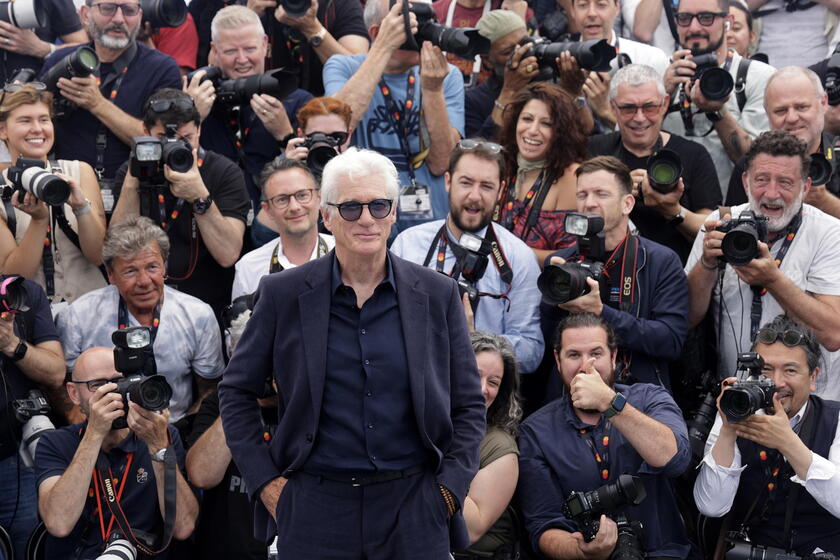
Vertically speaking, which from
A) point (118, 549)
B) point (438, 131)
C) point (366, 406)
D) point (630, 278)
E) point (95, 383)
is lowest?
point (118, 549)

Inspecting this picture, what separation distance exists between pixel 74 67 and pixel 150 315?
142 centimetres

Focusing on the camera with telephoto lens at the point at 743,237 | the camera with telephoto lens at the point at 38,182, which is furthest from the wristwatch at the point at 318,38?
the camera with telephoto lens at the point at 743,237

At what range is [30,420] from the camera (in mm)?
5418

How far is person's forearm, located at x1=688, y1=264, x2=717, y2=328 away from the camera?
5.54 m

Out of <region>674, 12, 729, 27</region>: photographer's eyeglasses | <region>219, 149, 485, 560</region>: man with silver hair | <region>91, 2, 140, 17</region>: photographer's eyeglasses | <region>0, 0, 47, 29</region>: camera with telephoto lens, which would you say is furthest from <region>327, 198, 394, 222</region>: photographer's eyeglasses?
<region>0, 0, 47, 29</region>: camera with telephoto lens

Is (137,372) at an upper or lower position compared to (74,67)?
lower

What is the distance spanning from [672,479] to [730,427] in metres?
0.44

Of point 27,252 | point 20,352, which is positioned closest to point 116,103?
point 27,252

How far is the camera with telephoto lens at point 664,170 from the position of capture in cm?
571

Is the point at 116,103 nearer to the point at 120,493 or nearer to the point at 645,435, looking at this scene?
the point at 120,493

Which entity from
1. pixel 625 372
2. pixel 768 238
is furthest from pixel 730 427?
pixel 768 238

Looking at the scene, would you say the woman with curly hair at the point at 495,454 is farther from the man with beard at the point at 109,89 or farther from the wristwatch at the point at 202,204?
the man with beard at the point at 109,89

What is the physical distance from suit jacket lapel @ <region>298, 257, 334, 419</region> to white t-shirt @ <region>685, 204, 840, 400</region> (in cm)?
243

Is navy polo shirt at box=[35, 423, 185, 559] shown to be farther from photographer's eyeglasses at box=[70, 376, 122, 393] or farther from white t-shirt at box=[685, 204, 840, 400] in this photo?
white t-shirt at box=[685, 204, 840, 400]
